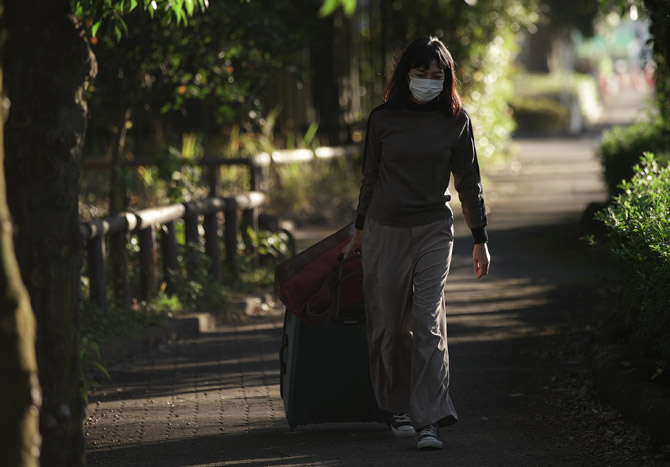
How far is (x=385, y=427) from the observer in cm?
621

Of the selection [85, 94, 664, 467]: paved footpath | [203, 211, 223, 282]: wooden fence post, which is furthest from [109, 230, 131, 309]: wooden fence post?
[203, 211, 223, 282]: wooden fence post

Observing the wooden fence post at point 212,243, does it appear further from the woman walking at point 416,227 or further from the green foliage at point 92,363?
the woman walking at point 416,227

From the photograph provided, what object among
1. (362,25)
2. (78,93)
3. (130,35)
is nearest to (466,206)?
(78,93)

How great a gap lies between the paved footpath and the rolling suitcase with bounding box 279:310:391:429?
0.47ft

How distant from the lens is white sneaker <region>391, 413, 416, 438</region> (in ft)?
19.3

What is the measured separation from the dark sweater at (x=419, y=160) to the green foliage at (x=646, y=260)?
3.30 feet

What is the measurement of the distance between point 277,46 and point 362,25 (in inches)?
417

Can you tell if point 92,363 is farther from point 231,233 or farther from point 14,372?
point 14,372

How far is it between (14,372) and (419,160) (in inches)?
110

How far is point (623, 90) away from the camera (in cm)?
7788

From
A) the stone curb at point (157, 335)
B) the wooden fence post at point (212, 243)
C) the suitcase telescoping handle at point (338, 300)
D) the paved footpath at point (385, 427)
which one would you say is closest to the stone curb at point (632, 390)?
the paved footpath at point (385, 427)

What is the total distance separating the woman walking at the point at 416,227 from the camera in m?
5.57

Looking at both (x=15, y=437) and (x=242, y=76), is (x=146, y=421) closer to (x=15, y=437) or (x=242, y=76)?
(x=15, y=437)

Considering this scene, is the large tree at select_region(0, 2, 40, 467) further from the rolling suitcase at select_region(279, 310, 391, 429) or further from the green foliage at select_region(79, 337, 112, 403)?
the green foliage at select_region(79, 337, 112, 403)
